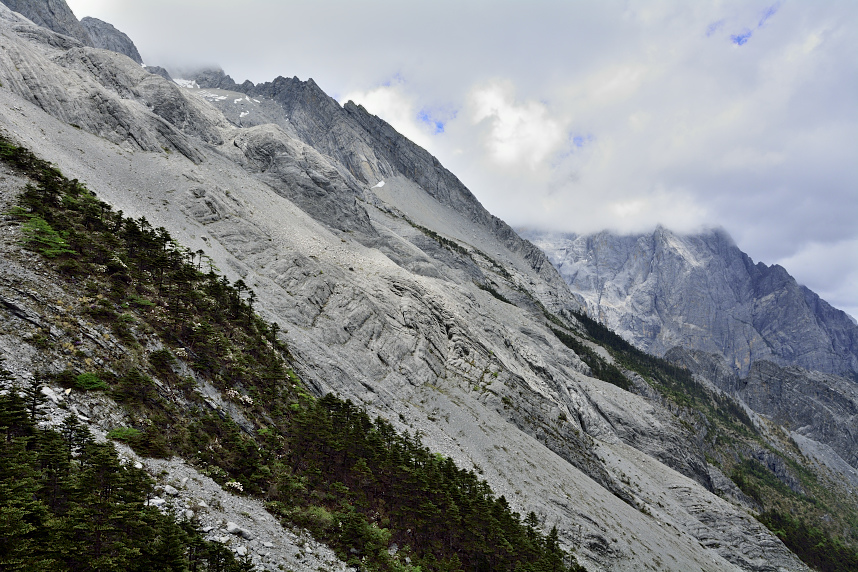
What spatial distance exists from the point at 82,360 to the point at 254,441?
34.7ft

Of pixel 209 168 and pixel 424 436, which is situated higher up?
pixel 209 168

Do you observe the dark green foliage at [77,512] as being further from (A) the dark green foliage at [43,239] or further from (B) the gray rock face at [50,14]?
(B) the gray rock face at [50,14]

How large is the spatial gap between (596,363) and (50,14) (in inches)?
8155

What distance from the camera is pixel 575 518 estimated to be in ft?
158

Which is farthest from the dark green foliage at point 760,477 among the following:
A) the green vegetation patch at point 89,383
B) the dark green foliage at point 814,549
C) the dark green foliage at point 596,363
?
the green vegetation patch at point 89,383

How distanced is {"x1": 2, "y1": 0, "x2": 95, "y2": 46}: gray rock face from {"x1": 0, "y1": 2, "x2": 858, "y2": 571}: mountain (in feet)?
170

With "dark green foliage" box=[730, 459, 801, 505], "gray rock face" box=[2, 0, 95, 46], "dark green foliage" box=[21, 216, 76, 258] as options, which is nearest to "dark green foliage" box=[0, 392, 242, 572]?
"dark green foliage" box=[21, 216, 76, 258]

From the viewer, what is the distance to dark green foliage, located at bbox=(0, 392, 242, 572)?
14906 mm

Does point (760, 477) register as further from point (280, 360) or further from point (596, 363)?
point (280, 360)

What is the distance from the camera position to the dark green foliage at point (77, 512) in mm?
14906

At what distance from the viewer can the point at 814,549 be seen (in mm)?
116688

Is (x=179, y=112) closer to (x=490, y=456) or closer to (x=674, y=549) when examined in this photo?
(x=490, y=456)

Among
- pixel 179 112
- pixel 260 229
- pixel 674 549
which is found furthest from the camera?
pixel 179 112

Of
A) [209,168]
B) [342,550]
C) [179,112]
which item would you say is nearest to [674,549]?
[342,550]
